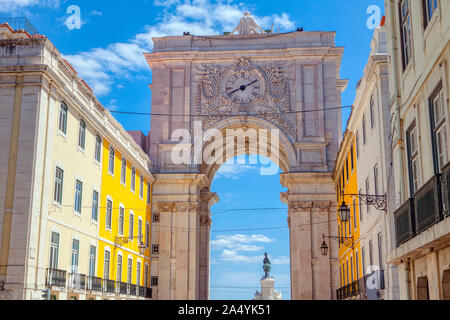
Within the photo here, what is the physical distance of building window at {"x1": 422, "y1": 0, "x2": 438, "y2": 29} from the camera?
1132 cm

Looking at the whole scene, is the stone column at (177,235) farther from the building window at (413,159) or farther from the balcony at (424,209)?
the balcony at (424,209)

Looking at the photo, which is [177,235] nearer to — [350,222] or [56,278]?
[350,222]

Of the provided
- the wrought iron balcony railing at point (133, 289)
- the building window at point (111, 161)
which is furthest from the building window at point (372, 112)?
the wrought iron balcony railing at point (133, 289)

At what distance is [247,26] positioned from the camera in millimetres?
45469

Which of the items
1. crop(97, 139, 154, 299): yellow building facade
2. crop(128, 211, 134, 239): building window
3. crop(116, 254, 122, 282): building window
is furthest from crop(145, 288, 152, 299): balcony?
crop(116, 254, 122, 282): building window

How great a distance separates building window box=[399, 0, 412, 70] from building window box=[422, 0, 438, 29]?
1.52 metres

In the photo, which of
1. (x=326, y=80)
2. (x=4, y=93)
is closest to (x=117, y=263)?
(x=4, y=93)

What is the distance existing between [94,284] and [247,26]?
25.7m

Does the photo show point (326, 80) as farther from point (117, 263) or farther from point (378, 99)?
point (378, 99)

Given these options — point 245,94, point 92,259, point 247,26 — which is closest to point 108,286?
point 92,259

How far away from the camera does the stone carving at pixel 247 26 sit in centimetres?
4538
